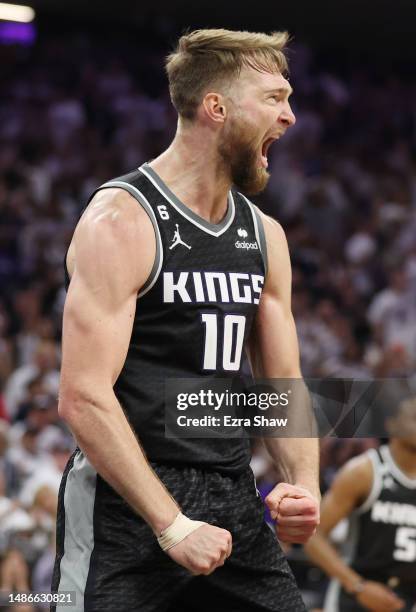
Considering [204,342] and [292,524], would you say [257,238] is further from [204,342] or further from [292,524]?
[292,524]

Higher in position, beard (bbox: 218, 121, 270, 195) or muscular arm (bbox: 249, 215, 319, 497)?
beard (bbox: 218, 121, 270, 195)

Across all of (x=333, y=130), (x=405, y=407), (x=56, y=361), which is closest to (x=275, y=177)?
(x=333, y=130)

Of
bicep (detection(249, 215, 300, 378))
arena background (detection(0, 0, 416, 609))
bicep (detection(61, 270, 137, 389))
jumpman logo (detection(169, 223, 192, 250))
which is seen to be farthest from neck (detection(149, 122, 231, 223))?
arena background (detection(0, 0, 416, 609))

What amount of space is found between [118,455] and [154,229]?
1.99 ft

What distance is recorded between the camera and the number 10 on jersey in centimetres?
281

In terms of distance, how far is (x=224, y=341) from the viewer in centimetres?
284

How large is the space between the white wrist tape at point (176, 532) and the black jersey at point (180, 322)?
0.79 feet

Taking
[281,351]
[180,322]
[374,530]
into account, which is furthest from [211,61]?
[374,530]

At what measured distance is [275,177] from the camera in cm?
1196

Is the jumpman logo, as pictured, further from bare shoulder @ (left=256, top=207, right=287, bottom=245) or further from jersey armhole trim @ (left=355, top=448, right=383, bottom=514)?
jersey armhole trim @ (left=355, top=448, right=383, bottom=514)

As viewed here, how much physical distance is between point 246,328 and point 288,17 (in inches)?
388

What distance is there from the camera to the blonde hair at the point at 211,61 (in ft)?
9.52

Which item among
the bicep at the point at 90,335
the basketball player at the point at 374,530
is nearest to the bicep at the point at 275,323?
the bicep at the point at 90,335

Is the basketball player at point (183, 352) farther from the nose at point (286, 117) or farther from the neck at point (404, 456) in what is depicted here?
the neck at point (404, 456)
